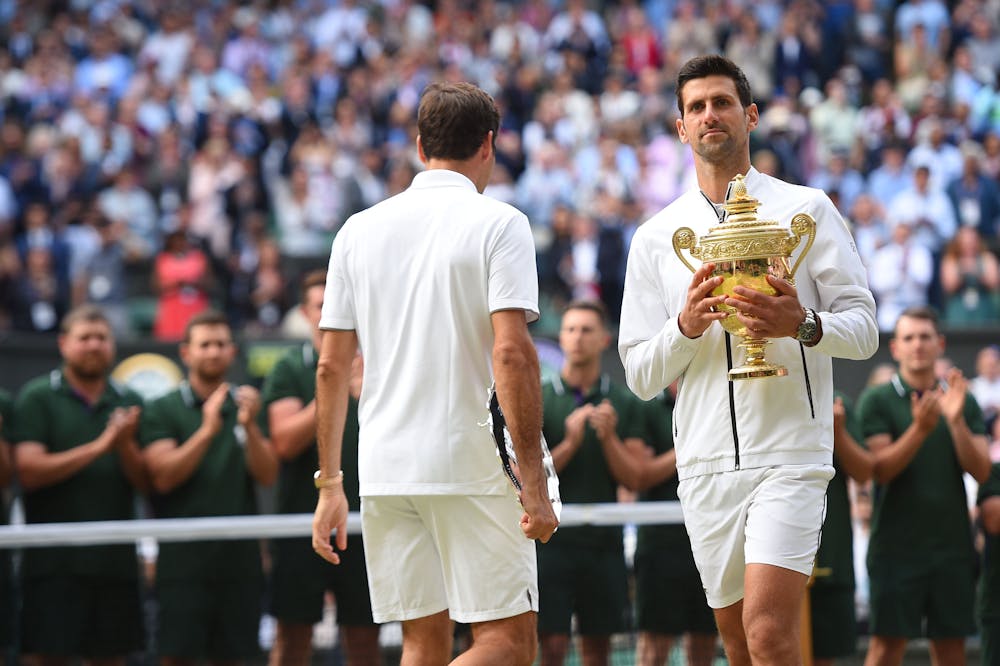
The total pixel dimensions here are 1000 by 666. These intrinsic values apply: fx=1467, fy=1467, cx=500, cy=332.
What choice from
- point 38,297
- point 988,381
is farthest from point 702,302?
point 38,297

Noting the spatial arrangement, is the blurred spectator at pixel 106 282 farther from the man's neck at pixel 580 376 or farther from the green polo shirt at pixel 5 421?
the man's neck at pixel 580 376

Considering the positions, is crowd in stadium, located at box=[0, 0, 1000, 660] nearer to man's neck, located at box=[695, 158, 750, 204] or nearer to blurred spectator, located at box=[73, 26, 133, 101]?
blurred spectator, located at box=[73, 26, 133, 101]

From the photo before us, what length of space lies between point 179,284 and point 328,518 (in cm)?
1073

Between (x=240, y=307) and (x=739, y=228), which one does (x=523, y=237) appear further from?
(x=240, y=307)

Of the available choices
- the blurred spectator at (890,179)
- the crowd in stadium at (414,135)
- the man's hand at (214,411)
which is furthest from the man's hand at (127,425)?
the blurred spectator at (890,179)

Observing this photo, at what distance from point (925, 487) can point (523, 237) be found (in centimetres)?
351

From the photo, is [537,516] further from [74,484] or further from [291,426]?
[74,484]

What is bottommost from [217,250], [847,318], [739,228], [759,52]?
[847,318]

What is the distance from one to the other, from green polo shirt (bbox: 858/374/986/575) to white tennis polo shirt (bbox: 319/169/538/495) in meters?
3.34

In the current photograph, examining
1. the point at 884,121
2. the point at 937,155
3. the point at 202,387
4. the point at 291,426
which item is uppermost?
the point at 884,121

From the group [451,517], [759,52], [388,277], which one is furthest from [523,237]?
[759,52]

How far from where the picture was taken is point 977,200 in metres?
17.8

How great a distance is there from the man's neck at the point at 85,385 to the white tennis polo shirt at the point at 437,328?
10.7 ft

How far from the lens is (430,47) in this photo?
2205 centimetres
